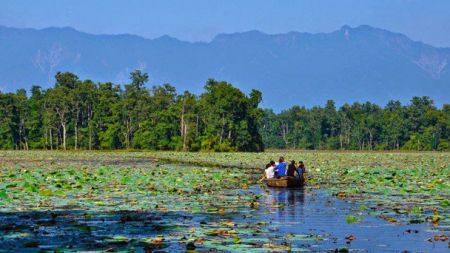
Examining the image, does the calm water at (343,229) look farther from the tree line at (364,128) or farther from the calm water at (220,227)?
the tree line at (364,128)

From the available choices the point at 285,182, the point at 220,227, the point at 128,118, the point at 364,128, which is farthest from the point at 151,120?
the point at 220,227

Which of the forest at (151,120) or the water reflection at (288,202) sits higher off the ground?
the forest at (151,120)

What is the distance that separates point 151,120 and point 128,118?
3647 mm

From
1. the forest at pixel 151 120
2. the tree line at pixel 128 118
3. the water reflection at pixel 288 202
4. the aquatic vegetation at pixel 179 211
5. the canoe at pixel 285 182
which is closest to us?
the aquatic vegetation at pixel 179 211

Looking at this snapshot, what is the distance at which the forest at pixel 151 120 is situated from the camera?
103 meters

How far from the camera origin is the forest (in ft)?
339

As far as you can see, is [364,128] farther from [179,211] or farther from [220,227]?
[220,227]

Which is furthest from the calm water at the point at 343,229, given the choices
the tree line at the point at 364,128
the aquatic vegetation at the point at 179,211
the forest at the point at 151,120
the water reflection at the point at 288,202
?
the tree line at the point at 364,128

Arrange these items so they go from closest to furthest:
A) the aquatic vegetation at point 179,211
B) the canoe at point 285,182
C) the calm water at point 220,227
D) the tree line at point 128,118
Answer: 1. the calm water at point 220,227
2. the aquatic vegetation at point 179,211
3. the canoe at point 285,182
4. the tree line at point 128,118

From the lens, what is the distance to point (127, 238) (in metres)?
15.4

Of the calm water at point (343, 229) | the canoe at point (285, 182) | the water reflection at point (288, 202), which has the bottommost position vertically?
the calm water at point (343, 229)

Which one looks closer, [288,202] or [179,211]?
[179,211]

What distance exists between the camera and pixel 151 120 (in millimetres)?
112062

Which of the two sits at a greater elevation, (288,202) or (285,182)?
(285,182)
